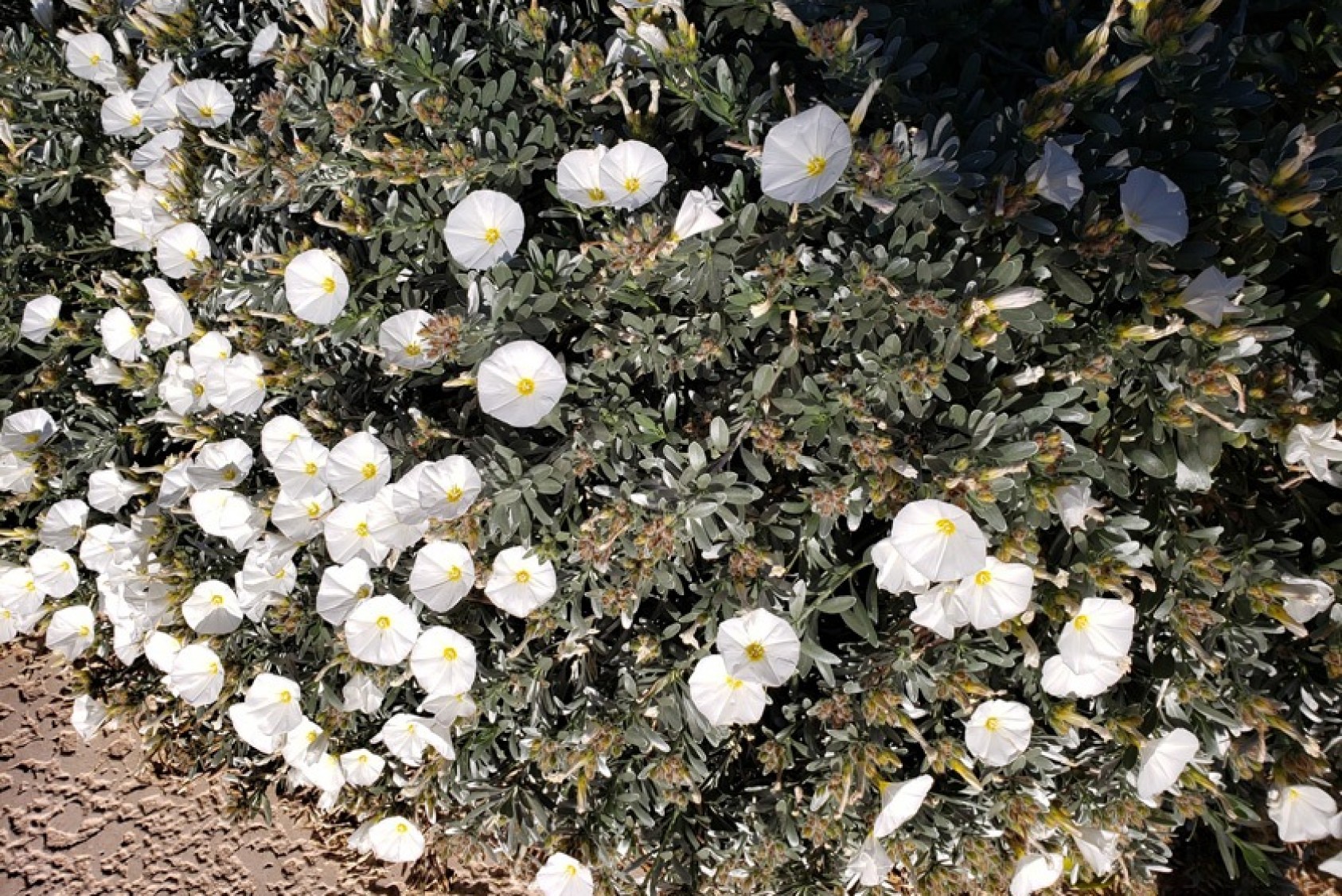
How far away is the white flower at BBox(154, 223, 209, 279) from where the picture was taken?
2543mm

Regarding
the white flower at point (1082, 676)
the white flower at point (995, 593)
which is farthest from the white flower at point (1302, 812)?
the white flower at point (995, 593)

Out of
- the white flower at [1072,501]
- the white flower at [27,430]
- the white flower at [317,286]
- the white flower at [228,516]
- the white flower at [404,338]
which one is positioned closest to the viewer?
the white flower at [1072,501]

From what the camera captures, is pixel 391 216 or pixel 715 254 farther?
pixel 391 216

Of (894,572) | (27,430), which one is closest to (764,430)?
(894,572)

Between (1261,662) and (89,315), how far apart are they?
323 cm

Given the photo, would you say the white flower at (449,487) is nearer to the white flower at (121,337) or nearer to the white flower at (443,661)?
the white flower at (443,661)

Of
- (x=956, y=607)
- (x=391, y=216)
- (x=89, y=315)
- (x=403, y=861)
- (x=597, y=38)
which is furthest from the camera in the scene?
(x=89, y=315)

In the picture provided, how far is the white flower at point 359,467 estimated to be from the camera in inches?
86.3

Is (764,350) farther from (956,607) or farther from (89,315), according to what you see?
(89,315)

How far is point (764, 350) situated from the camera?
2207mm

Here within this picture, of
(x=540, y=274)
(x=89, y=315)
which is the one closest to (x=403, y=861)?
(x=540, y=274)

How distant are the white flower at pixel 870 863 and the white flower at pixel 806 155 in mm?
1411

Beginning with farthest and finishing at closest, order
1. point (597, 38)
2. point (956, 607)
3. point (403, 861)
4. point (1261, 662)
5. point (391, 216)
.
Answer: point (403, 861) < point (597, 38) < point (391, 216) < point (1261, 662) < point (956, 607)

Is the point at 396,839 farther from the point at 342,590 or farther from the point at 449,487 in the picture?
the point at 449,487
